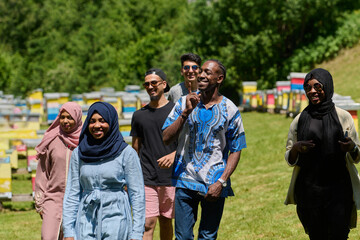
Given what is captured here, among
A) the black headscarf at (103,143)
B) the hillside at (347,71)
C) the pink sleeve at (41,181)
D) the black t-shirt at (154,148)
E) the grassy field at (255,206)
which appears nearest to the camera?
the black headscarf at (103,143)

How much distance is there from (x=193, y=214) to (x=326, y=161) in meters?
1.31

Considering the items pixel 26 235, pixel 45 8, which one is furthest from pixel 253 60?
pixel 45 8

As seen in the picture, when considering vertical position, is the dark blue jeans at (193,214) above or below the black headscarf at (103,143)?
below

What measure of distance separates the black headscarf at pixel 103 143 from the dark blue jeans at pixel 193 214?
1.00m

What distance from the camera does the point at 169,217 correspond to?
293 inches

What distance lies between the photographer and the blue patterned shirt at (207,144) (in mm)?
5676

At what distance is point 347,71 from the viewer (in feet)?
109

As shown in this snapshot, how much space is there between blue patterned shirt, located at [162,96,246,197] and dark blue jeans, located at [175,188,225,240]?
10 cm

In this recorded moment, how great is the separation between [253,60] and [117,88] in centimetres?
1660

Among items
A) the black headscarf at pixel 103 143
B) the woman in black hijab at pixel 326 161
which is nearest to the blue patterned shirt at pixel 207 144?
the woman in black hijab at pixel 326 161

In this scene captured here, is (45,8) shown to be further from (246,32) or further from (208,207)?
(208,207)

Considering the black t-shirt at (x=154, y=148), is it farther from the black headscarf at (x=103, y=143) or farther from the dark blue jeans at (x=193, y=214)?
the black headscarf at (x=103, y=143)

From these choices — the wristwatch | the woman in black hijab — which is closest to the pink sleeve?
the wristwatch

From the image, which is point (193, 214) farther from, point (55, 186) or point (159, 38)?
point (159, 38)
